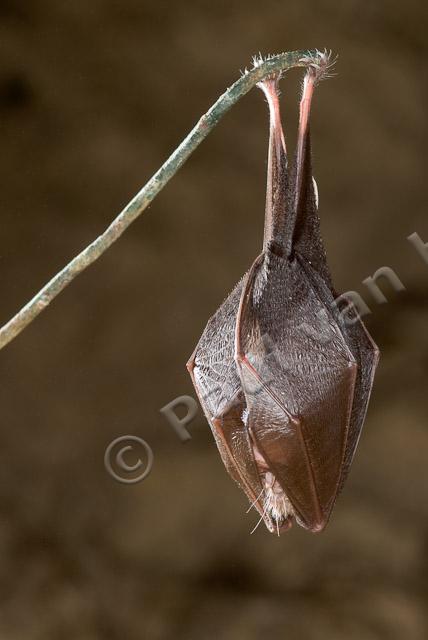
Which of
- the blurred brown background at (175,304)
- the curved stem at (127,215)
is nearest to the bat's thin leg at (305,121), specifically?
the curved stem at (127,215)

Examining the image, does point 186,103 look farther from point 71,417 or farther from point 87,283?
point 71,417

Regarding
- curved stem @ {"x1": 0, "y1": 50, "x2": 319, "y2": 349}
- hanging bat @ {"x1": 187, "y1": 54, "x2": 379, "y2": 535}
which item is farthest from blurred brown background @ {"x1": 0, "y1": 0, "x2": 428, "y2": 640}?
curved stem @ {"x1": 0, "y1": 50, "x2": 319, "y2": 349}

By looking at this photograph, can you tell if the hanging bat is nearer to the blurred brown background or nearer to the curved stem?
the curved stem

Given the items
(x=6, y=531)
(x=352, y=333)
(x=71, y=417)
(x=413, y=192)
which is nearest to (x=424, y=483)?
(x=413, y=192)

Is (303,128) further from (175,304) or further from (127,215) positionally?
(175,304)

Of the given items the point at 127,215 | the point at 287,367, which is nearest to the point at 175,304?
the point at 287,367

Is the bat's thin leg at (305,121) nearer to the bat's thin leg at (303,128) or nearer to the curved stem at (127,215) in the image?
the bat's thin leg at (303,128)
